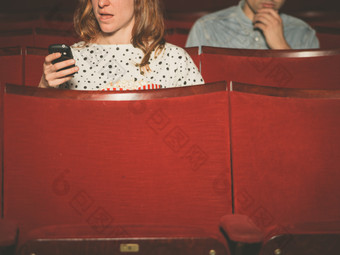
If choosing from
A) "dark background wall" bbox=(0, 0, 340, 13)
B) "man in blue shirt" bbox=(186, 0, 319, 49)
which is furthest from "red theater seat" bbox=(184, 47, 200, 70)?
"dark background wall" bbox=(0, 0, 340, 13)

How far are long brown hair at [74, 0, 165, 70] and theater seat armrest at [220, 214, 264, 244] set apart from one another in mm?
181

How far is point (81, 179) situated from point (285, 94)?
5.4 inches

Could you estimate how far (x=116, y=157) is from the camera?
23 cm

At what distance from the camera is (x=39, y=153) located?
0.23 meters

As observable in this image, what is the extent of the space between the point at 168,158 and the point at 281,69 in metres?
0.18

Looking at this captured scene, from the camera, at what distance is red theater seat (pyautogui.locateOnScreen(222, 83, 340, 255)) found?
0.24m

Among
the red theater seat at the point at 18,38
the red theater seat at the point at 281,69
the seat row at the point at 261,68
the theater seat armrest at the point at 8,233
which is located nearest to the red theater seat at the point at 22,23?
the red theater seat at the point at 18,38

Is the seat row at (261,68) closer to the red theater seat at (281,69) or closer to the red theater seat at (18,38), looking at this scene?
the red theater seat at (281,69)

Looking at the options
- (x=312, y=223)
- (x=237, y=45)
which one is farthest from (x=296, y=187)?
(x=237, y=45)

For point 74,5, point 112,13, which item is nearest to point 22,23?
point 74,5

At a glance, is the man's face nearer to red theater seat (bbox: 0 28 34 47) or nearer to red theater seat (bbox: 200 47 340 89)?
red theater seat (bbox: 200 47 340 89)

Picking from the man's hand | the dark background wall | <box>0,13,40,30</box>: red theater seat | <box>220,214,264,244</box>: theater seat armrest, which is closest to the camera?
<box>220,214,264,244</box>: theater seat armrest

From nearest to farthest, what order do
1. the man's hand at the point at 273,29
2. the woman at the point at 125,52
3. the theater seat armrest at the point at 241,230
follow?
the theater seat armrest at the point at 241,230, the woman at the point at 125,52, the man's hand at the point at 273,29

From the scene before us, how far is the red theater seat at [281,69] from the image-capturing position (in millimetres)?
366
